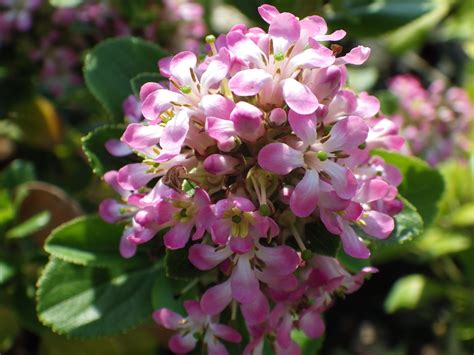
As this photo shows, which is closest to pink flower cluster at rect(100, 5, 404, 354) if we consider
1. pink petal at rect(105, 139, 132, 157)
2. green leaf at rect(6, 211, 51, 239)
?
pink petal at rect(105, 139, 132, 157)

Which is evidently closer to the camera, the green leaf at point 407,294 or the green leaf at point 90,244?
the green leaf at point 90,244

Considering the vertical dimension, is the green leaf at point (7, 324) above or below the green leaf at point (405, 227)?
below

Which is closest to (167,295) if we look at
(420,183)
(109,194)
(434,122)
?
(420,183)

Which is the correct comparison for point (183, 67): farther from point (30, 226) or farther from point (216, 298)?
point (30, 226)

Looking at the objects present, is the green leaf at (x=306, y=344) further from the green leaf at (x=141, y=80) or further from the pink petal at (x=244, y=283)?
the green leaf at (x=141, y=80)

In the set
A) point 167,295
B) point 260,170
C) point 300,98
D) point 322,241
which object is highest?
point 300,98

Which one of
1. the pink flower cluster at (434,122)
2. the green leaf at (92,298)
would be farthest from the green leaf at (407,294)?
the green leaf at (92,298)

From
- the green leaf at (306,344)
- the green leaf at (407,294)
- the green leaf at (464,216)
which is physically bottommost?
the green leaf at (407,294)
